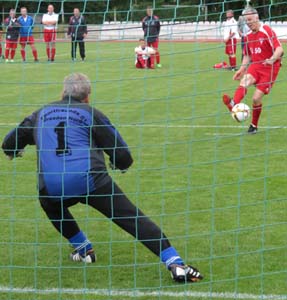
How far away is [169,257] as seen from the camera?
471cm

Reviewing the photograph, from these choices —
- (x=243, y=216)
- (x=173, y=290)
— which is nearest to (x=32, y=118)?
(x=173, y=290)

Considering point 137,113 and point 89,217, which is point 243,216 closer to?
point 89,217

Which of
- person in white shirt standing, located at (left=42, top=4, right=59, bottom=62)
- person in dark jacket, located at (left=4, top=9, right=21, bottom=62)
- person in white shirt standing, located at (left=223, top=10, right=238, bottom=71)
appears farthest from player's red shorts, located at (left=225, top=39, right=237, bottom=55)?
person in dark jacket, located at (left=4, top=9, right=21, bottom=62)

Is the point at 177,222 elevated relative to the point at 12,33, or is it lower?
lower

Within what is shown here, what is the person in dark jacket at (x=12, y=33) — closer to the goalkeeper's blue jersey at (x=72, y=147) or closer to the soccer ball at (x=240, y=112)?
the goalkeeper's blue jersey at (x=72, y=147)

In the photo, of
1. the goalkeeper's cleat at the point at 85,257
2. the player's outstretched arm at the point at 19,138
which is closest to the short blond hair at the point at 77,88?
the player's outstretched arm at the point at 19,138

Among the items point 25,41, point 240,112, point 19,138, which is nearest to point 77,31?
point 25,41

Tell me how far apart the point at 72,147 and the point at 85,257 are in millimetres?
955

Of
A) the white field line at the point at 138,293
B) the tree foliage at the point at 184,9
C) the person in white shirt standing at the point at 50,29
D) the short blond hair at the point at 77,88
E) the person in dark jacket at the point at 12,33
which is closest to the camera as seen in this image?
the white field line at the point at 138,293

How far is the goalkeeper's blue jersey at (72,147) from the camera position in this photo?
4.62 meters

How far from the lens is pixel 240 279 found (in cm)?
477

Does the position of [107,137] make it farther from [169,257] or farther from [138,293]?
[138,293]

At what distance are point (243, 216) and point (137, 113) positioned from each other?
615 centimetres

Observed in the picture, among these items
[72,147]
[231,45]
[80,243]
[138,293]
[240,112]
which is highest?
[231,45]
